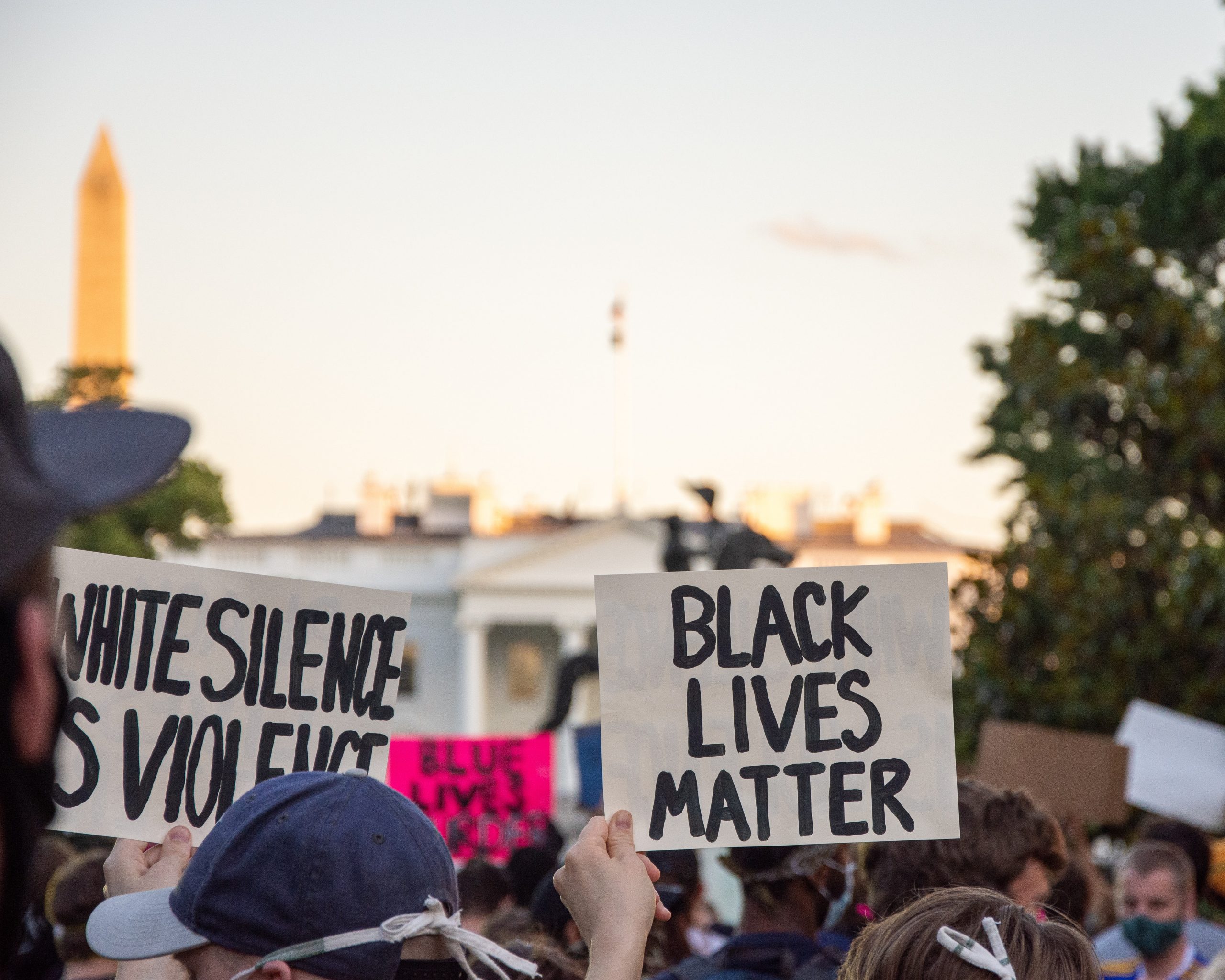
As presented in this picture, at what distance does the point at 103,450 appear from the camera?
0.92 metres

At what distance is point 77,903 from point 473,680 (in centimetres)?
5531

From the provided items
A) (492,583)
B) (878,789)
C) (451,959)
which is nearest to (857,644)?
(878,789)

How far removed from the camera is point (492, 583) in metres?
58.7

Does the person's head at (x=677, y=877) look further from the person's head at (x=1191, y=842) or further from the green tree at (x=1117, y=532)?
the green tree at (x=1117, y=532)

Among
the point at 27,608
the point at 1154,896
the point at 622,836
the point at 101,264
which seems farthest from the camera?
the point at 101,264

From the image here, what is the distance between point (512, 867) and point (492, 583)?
54.0m

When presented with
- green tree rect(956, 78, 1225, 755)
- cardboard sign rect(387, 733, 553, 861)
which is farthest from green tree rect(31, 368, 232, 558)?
cardboard sign rect(387, 733, 553, 861)

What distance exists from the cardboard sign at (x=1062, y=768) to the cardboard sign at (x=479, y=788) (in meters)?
1.66

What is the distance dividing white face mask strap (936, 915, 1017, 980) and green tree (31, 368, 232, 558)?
69.0ft

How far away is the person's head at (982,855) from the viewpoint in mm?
2826

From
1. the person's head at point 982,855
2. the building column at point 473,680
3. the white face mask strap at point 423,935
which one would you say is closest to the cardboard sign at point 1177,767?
the person's head at point 982,855

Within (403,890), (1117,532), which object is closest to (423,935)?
(403,890)

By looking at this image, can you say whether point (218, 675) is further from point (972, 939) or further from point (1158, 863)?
point (1158, 863)

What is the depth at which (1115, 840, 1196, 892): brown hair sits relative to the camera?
4219 millimetres
